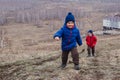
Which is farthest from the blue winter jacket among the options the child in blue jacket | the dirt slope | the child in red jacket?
the child in red jacket

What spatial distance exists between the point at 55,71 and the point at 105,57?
3083mm

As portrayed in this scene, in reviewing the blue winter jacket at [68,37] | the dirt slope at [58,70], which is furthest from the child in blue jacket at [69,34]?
the dirt slope at [58,70]

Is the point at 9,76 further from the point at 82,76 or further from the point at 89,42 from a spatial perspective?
the point at 89,42

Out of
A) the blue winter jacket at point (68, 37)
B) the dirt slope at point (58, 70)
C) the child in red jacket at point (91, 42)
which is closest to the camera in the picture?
the dirt slope at point (58, 70)

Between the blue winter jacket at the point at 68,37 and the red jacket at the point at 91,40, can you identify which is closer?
the blue winter jacket at the point at 68,37

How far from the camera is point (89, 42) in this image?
1126 centimetres

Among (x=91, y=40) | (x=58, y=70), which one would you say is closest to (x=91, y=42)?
→ (x=91, y=40)

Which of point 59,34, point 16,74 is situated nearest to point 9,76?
point 16,74

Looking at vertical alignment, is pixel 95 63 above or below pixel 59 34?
below

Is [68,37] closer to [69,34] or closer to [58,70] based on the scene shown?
[69,34]

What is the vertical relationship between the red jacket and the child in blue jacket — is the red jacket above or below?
below

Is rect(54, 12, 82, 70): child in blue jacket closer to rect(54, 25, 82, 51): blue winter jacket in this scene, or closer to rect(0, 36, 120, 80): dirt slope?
rect(54, 25, 82, 51): blue winter jacket

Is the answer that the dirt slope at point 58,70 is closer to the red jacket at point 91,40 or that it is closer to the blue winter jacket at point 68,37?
the blue winter jacket at point 68,37

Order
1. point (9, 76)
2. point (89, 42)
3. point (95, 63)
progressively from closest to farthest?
point (9, 76)
point (95, 63)
point (89, 42)
